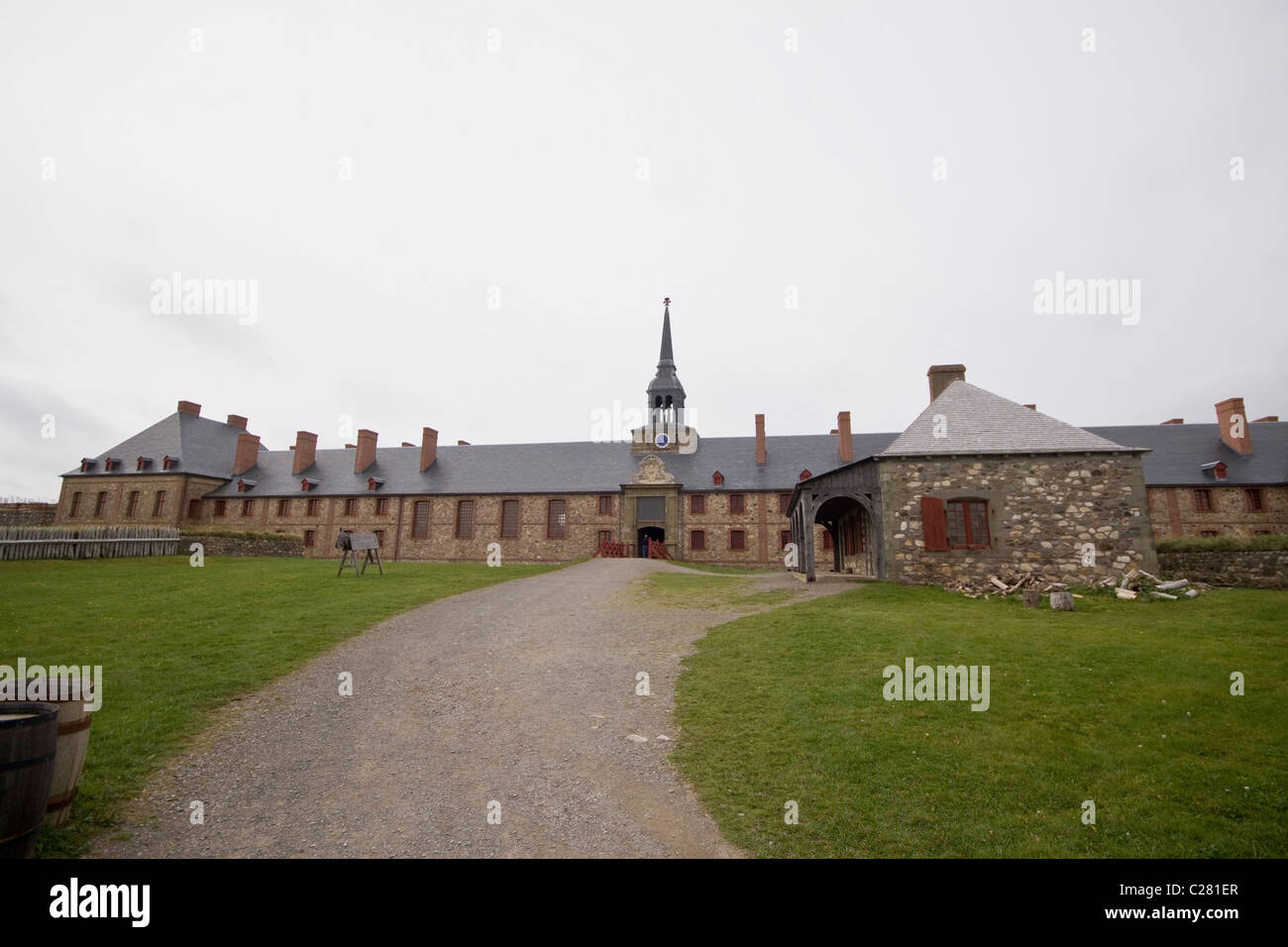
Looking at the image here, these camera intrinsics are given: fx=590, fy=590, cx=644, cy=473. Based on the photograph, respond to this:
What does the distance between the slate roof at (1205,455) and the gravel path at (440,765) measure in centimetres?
3567

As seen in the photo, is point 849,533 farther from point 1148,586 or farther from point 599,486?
point 599,486

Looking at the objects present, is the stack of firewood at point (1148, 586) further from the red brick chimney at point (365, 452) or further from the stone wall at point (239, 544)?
the red brick chimney at point (365, 452)

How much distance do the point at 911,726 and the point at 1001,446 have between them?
1430 centimetres

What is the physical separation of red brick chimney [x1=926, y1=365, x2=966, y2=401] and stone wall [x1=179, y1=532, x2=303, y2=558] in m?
31.7

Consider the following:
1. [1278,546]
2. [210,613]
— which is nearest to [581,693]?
[210,613]

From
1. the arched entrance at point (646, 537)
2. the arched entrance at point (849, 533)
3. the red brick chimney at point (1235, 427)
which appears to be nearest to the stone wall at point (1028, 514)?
the arched entrance at point (849, 533)

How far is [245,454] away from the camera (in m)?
42.9

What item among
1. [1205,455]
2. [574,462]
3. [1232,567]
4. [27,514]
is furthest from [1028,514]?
[27,514]

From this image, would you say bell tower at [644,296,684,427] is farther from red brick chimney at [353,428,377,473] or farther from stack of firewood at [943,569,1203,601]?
stack of firewood at [943,569,1203,601]

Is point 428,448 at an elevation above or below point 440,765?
above

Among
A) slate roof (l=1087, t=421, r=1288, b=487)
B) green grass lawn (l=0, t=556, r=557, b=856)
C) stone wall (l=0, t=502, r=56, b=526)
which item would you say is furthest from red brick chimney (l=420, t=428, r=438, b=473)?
slate roof (l=1087, t=421, r=1288, b=487)

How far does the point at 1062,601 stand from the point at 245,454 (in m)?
48.7

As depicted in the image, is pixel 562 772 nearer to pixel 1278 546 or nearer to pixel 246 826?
pixel 246 826
